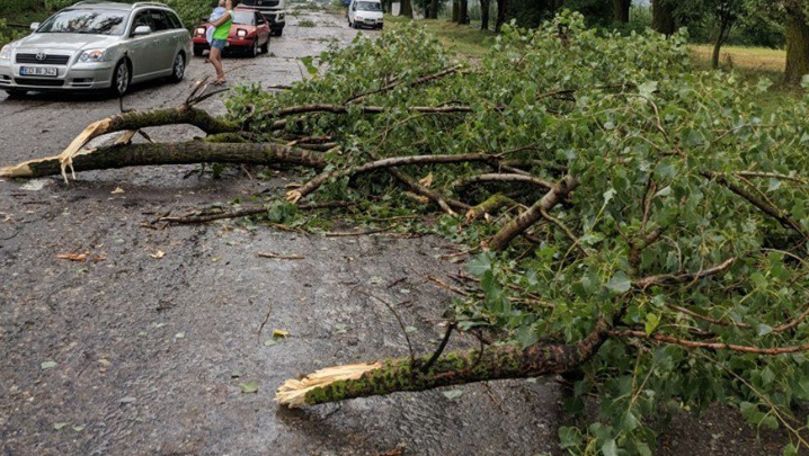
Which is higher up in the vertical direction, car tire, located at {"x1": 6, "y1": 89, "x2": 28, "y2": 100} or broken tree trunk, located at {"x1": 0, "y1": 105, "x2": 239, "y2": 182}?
broken tree trunk, located at {"x1": 0, "y1": 105, "x2": 239, "y2": 182}

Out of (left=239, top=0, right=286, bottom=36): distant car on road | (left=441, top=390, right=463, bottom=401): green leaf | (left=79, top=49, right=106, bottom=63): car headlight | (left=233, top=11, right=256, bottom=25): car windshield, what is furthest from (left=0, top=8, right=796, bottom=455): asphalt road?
(left=239, top=0, right=286, bottom=36): distant car on road

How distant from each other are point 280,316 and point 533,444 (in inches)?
75.6

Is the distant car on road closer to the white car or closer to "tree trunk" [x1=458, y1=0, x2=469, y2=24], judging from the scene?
the white car

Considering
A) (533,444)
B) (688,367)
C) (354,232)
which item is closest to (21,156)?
(354,232)

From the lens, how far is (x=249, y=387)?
416cm

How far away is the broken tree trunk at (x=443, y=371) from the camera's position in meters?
3.84

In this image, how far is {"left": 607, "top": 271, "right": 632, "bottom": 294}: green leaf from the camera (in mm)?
3172

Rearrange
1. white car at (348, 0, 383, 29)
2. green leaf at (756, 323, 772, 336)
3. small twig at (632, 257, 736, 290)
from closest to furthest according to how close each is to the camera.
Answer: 1. green leaf at (756, 323, 772, 336)
2. small twig at (632, 257, 736, 290)
3. white car at (348, 0, 383, 29)

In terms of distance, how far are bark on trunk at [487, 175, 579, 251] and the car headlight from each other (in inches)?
382

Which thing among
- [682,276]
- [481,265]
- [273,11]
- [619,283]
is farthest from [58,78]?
[273,11]

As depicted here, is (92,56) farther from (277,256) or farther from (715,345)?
(715,345)

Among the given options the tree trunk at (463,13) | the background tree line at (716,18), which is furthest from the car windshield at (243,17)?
the tree trunk at (463,13)

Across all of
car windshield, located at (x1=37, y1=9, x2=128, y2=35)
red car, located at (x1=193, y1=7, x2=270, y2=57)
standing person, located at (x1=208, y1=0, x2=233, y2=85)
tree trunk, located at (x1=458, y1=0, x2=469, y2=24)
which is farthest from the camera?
tree trunk, located at (x1=458, y1=0, x2=469, y2=24)

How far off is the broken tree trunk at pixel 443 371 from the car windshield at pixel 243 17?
73.0ft
